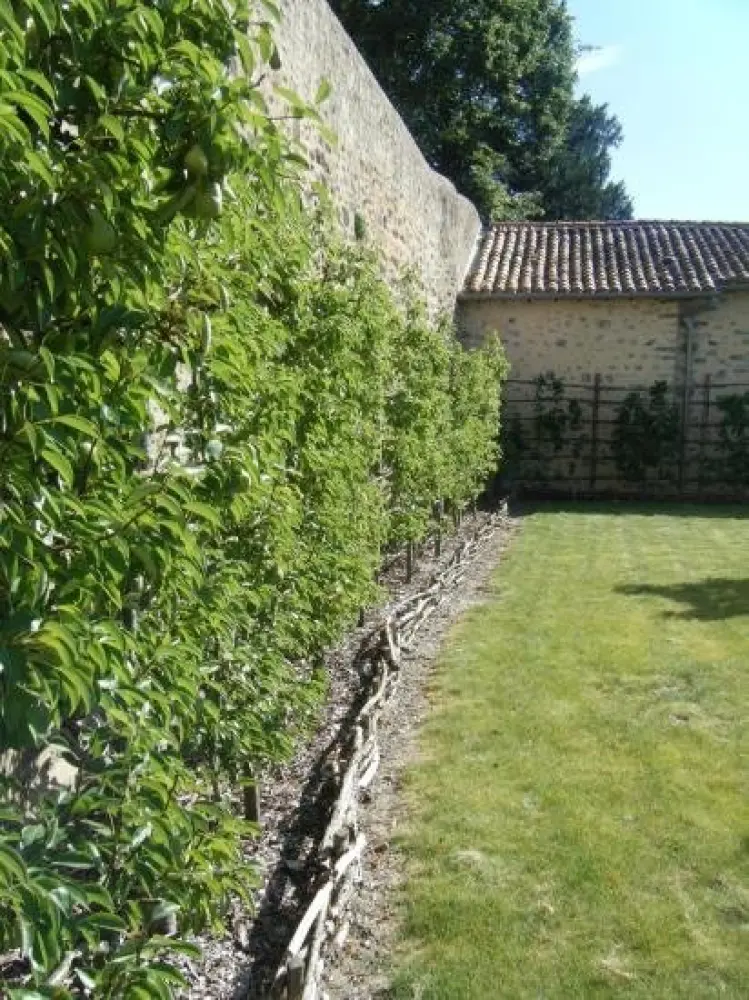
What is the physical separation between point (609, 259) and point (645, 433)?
3.30 metres

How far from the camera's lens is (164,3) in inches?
71.9

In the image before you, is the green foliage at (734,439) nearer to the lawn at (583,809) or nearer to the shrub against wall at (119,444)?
the lawn at (583,809)

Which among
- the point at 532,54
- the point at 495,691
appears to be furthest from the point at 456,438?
the point at 532,54

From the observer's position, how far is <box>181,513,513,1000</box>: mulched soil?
2912 millimetres

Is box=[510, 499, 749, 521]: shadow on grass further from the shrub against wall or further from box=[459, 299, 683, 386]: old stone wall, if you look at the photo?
the shrub against wall

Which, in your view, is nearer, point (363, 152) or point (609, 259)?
point (363, 152)

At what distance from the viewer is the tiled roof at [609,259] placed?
15.1 m

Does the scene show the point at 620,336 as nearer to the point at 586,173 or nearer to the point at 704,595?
the point at 704,595

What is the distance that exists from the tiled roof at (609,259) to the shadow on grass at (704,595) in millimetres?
7320

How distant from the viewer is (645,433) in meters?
14.9

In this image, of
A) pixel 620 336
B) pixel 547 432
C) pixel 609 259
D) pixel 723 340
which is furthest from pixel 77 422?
pixel 609 259

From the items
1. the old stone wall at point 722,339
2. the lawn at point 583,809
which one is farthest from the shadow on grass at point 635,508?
the lawn at point 583,809

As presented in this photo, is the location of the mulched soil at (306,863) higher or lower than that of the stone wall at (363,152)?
lower

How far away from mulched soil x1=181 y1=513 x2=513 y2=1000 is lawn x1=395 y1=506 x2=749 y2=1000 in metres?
0.10
